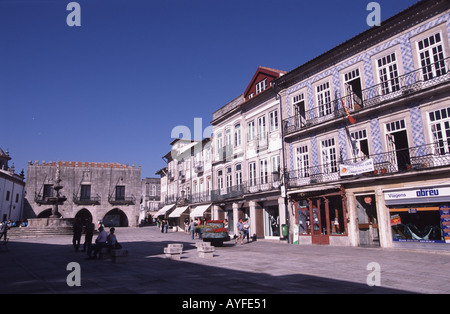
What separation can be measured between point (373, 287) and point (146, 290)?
5.23 meters

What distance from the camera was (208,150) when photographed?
1457 inches

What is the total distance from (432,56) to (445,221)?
8066 millimetres

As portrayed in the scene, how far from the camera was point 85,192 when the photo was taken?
51.9 metres

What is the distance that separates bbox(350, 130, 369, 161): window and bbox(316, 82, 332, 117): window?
2670mm

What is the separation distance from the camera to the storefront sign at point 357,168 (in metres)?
17.7

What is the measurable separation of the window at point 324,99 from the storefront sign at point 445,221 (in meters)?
8.82

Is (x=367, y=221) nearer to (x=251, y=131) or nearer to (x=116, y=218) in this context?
(x=251, y=131)

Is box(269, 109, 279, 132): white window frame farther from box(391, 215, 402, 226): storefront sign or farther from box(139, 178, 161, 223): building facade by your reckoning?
box(139, 178, 161, 223): building facade

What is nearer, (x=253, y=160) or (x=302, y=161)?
(x=302, y=161)

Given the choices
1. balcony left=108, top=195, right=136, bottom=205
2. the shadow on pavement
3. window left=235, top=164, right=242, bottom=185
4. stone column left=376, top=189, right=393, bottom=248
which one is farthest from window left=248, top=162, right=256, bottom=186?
balcony left=108, top=195, right=136, bottom=205

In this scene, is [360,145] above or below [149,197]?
below

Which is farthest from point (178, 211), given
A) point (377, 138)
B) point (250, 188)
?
point (377, 138)

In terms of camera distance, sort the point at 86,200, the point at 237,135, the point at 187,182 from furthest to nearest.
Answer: the point at 86,200, the point at 187,182, the point at 237,135

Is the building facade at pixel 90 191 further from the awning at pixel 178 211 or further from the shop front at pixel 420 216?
the shop front at pixel 420 216
